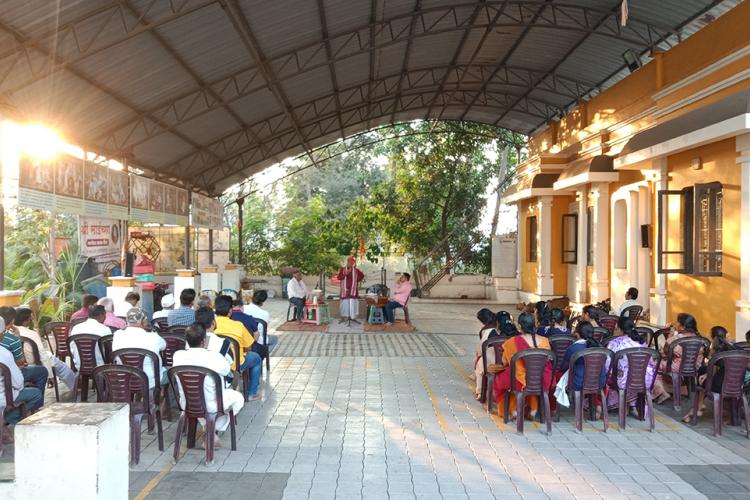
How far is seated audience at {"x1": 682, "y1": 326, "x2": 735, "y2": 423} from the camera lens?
20.6 ft

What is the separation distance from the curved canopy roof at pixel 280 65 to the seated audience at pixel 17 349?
4385mm

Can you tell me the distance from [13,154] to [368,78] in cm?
1116

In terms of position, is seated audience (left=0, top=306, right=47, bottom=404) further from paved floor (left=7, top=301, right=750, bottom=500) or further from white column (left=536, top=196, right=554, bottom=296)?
white column (left=536, top=196, right=554, bottom=296)

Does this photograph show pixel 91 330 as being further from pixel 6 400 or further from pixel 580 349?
pixel 580 349

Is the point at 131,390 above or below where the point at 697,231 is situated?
below

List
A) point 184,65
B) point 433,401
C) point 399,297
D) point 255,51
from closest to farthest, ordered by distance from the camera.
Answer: point 433,401
point 184,65
point 255,51
point 399,297

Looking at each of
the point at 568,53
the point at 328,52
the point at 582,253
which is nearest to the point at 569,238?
the point at 582,253

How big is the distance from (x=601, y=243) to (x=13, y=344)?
39.5ft

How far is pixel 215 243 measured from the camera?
24.9 meters

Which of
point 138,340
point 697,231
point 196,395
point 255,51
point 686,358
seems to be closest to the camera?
point 196,395

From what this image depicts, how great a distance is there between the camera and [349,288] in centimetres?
1482

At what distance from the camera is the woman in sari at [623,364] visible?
6527 millimetres

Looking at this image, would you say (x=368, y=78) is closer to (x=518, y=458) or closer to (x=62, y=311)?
(x=62, y=311)

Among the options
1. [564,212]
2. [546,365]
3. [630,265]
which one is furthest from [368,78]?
[546,365]
